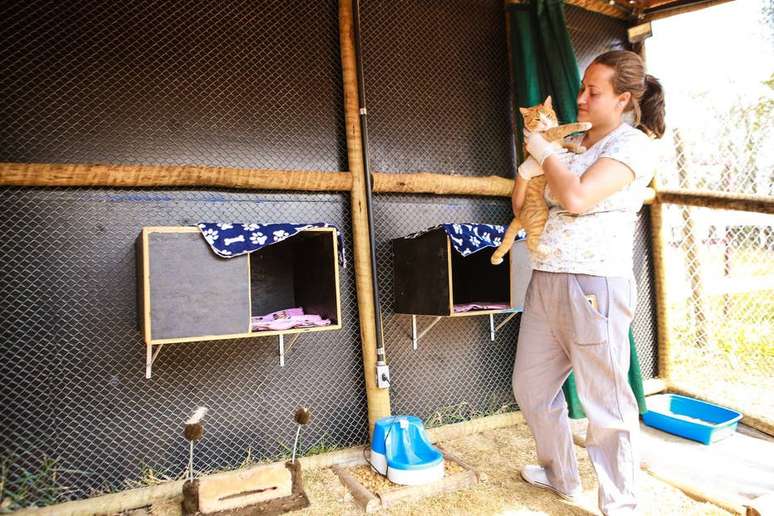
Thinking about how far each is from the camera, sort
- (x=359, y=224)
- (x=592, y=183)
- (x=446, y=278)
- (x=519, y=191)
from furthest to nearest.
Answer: (x=359, y=224)
(x=446, y=278)
(x=519, y=191)
(x=592, y=183)

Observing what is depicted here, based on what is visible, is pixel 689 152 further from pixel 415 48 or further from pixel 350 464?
pixel 350 464

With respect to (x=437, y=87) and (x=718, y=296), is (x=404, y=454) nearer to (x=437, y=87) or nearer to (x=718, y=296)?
(x=437, y=87)

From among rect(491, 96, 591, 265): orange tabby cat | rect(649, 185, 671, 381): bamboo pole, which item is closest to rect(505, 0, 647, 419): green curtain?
rect(649, 185, 671, 381): bamboo pole

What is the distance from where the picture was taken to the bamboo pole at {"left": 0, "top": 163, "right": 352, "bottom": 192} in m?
2.01

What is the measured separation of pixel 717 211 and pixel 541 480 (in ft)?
7.94

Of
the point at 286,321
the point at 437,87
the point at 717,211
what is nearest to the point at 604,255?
the point at 286,321

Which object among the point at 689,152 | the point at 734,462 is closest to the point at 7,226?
the point at 734,462

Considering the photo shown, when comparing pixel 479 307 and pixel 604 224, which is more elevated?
pixel 604 224

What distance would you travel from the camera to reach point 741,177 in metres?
3.37

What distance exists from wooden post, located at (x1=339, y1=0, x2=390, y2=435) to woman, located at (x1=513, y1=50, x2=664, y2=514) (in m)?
1.01

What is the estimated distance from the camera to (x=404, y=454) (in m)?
2.20

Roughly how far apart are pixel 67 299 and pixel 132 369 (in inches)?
16.3

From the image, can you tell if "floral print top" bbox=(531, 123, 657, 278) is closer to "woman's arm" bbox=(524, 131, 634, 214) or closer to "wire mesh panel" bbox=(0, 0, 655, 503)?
"woman's arm" bbox=(524, 131, 634, 214)

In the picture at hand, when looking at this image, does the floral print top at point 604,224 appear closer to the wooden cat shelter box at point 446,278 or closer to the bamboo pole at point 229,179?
the wooden cat shelter box at point 446,278
